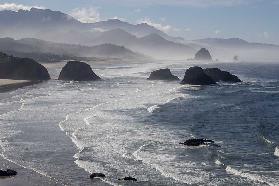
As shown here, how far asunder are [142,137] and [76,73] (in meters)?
79.8

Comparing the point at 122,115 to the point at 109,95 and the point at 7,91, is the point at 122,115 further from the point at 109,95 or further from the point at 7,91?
the point at 7,91

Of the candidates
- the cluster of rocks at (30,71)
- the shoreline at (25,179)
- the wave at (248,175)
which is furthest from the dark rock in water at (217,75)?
the shoreline at (25,179)

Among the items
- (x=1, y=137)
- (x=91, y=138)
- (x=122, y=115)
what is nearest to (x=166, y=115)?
(x=122, y=115)

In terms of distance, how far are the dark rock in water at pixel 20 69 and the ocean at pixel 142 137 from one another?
30.6m

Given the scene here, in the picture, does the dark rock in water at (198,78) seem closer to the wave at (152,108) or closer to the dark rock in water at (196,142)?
the wave at (152,108)

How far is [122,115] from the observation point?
67438 mm

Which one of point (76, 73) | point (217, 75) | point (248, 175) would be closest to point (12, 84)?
point (76, 73)

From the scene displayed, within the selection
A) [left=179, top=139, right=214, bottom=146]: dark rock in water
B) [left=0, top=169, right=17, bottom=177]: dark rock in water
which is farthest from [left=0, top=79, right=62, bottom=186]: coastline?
[left=179, top=139, right=214, bottom=146]: dark rock in water

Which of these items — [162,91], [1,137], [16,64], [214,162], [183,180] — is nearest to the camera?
[183,180]

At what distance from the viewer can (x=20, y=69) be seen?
12350 centimetres

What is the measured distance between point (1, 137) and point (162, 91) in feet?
184

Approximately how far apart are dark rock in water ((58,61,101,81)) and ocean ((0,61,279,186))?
3485 cm

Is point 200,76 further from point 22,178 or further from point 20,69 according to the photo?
point 22,178

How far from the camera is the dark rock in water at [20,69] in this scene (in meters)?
122
